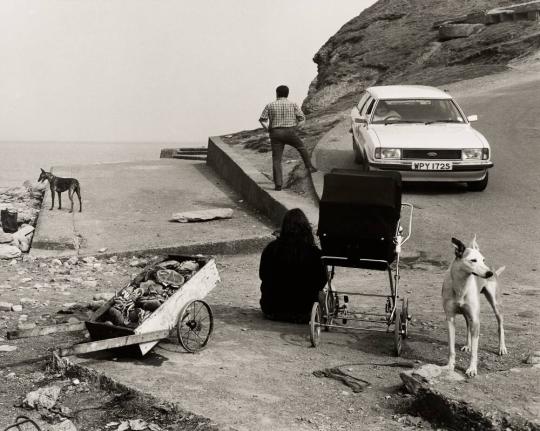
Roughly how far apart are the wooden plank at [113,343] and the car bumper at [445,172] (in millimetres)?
7560

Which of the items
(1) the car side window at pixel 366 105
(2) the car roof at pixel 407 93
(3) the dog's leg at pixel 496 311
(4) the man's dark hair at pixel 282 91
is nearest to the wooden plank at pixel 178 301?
(3) the dog's leg at pixel 496 311

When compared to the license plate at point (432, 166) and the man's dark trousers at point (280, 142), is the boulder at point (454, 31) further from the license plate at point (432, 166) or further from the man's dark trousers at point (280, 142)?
the license plate at point (432, 166)

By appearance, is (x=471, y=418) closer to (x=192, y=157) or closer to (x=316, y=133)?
(x=316, y=133)

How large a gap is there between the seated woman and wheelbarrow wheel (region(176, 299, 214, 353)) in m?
0.86

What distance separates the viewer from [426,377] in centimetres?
659

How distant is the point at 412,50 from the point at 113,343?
24071 millimetres

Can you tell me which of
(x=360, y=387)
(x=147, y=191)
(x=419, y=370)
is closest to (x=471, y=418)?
(x=419, y=370)

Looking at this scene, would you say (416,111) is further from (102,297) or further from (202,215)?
(102,297)

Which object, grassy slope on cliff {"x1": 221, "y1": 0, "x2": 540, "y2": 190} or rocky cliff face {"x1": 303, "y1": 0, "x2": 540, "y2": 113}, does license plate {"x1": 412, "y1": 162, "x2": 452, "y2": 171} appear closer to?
grassy slope on cliff {"x1": 221, "y1": 0, "x2": 540, "y2": 190}

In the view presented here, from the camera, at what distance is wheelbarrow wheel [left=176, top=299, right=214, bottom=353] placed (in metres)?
7.88

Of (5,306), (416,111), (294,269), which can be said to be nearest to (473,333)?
(294,269)

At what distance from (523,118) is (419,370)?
1458 centimetres

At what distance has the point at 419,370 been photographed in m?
6.76

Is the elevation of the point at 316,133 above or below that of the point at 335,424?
above
